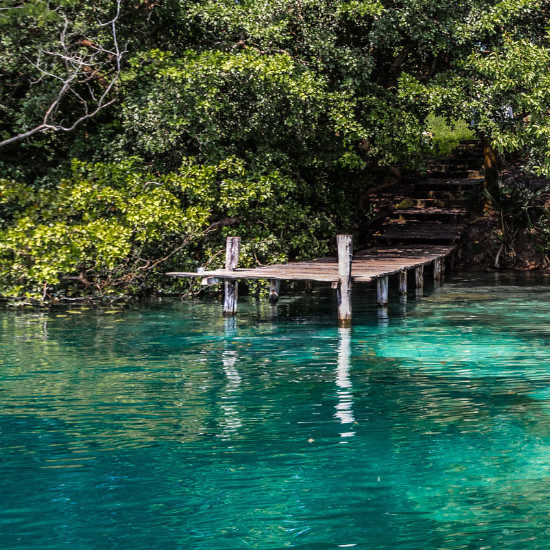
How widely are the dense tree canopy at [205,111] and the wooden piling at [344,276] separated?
4570 millimetres

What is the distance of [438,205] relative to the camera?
31.7 m

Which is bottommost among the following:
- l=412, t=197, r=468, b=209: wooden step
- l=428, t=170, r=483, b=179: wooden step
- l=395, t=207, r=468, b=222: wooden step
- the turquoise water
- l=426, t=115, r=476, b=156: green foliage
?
the turquoise water

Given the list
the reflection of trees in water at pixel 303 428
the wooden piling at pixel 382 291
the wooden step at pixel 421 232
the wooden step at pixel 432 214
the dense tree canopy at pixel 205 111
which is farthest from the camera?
the wooden step at pixel 432 214

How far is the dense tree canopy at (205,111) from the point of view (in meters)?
19.3

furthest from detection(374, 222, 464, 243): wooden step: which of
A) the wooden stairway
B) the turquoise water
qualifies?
the turquoise water

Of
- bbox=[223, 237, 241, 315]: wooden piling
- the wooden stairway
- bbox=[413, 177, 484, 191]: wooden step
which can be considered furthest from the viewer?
bbox=[413, 177, 484, 191]: wooden step

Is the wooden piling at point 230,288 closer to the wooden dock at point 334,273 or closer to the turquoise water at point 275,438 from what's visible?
the wooden dock at point 334,273

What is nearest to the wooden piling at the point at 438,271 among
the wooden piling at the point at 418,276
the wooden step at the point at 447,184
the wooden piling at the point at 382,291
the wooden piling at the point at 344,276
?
the wooden piling at the point at 418,276

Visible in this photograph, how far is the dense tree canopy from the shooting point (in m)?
19.3

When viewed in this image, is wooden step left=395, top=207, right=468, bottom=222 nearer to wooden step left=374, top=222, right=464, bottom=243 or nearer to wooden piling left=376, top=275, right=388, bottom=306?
wooden step left=374, top=222, right=464, bottom=243

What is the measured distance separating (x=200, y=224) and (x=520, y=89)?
8.83 meters

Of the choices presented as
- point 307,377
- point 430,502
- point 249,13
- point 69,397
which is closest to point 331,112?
point 249,13

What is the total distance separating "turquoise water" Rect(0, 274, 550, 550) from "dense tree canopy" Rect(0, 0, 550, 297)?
15.5ft

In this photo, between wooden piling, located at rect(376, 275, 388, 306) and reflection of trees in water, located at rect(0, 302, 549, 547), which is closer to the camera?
reflection of trees in water, located at rect(0, 302, 549, 547)
